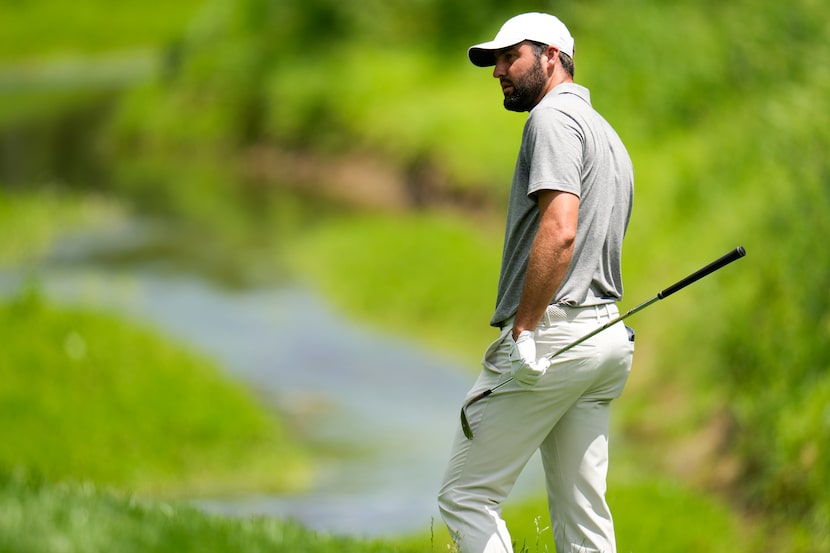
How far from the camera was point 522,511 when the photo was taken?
1109cm

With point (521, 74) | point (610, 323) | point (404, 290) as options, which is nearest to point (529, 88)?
point (521, 74)

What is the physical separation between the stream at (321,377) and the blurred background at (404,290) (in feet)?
0.16

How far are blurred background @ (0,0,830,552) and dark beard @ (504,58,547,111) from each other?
2.06m

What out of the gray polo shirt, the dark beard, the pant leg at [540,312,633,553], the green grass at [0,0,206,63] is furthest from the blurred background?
the green grass at [0,0,206,63]

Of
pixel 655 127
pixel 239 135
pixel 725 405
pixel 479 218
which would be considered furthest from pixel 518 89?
pixel 239 135

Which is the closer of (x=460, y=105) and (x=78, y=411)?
(x=78, y=411)

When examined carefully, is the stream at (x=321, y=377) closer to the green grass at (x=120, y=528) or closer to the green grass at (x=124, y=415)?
the green grass at (x=124, y=415)

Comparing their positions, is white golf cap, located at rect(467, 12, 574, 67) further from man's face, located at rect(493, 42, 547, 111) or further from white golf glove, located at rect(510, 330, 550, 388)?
white golf glove, located at rect(510, 330, 550, 388)

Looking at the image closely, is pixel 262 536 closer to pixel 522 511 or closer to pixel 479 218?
pixel 522 511

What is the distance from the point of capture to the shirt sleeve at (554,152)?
532 centimetres

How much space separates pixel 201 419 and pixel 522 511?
13.0 feet

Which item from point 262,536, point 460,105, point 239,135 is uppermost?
point 239,135

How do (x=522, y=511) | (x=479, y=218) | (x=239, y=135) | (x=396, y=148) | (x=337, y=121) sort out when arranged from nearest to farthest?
(x=522, y=511), (x=479, y=218), (x=396, y=148), (x=337, y=121), (x=239, y=135)

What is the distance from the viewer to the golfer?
215 inches
